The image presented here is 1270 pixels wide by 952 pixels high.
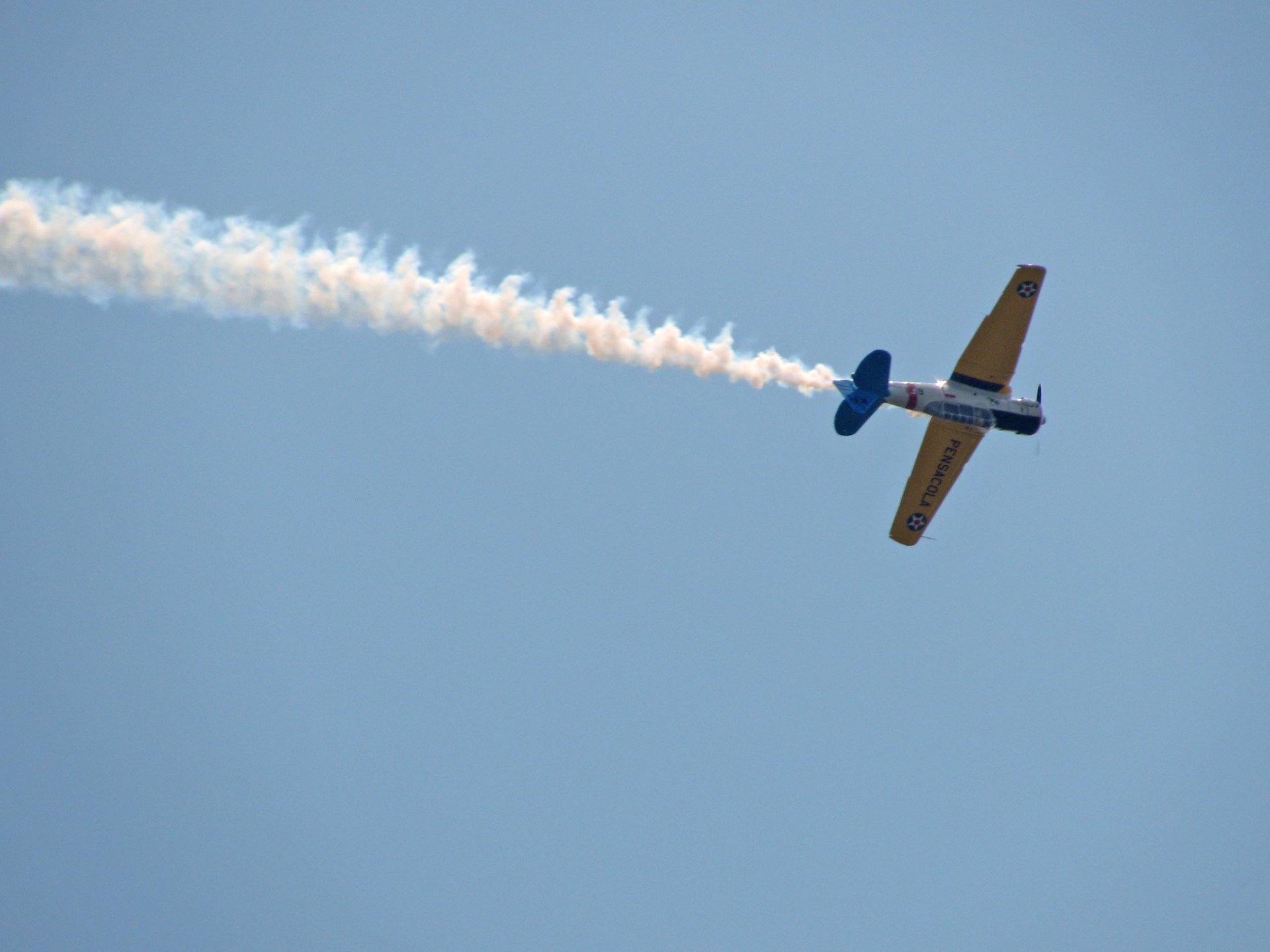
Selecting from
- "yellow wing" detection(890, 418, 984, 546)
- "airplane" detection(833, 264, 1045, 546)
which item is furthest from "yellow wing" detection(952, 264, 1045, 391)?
"yellow wing" detection(890, 418, 984, 546)

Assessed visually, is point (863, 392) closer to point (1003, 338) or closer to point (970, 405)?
point (970, 405)

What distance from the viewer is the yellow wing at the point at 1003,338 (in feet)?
81.1

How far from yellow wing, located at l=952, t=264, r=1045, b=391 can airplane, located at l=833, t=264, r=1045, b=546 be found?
1cm

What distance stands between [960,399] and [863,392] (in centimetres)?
310

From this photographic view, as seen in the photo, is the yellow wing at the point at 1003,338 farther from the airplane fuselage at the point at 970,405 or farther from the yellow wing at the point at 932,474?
the yellow wing at the point at 932,474

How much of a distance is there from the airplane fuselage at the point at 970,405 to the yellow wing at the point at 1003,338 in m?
0.25

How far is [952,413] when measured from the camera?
25.5 metres

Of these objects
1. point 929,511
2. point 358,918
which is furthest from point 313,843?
point 929,511

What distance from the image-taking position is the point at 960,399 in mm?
25453

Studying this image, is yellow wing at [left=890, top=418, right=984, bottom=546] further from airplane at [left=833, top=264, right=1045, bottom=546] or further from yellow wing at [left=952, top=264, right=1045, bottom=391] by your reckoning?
yellow wing at [left=952, top=264, right=1045, bottom=391]

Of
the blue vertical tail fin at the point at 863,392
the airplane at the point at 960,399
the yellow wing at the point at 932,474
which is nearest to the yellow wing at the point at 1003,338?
the airplane at the point at 960,399

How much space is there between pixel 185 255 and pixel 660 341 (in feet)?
30.7

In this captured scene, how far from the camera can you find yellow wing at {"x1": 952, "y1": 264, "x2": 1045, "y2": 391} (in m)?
24.7

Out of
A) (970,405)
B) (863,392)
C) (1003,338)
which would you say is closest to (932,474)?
(970,405)
